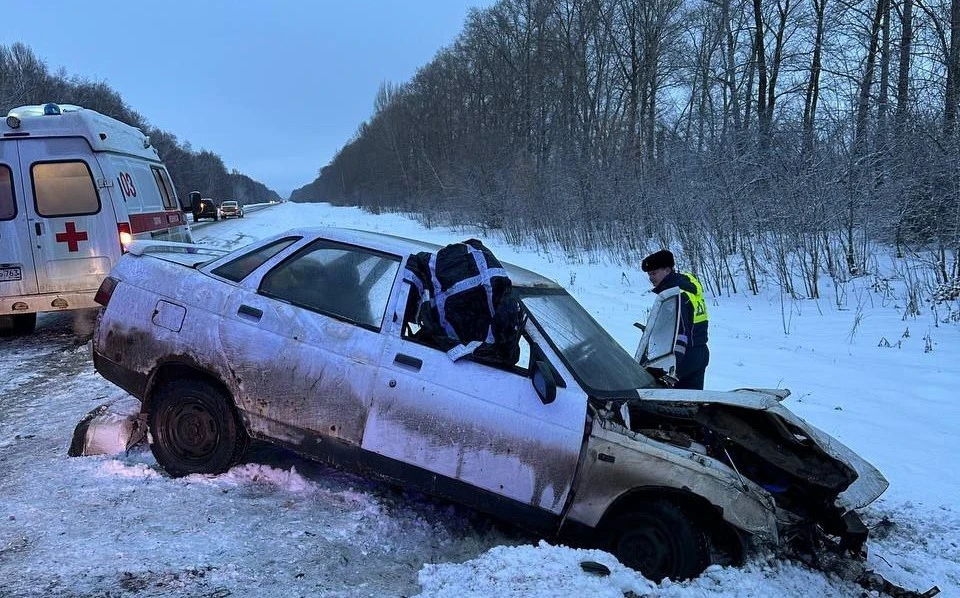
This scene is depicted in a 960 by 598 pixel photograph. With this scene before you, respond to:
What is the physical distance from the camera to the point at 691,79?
2605cm

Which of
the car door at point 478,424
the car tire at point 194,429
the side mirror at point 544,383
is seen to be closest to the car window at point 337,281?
the car door at point 478,424

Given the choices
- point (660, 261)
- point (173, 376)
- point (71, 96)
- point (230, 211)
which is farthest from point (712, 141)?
point (71, 96)

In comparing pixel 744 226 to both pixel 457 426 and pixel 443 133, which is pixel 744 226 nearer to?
pixel 457 426

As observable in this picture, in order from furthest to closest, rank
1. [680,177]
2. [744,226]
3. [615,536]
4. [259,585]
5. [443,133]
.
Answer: [443,133], [680,177], [744,226], [615,536], [259,585]

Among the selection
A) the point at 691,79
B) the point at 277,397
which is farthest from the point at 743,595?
the point at 691,79

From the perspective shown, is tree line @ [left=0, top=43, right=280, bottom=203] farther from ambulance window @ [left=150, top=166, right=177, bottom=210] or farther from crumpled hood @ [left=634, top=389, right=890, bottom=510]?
crumpled hood @ [left=634, top=389, right=890, bottom=510]

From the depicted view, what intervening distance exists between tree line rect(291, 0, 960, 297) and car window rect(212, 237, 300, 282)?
1030cm

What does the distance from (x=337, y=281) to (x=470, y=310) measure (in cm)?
92

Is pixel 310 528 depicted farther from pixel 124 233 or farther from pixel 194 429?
pixel 124 233

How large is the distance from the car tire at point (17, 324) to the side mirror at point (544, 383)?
7893 mm

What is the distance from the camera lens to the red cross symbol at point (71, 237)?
716 centimetres

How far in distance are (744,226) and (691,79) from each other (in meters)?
16.6

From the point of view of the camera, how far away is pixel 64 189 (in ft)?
23.6

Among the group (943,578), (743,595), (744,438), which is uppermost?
(744,438)
